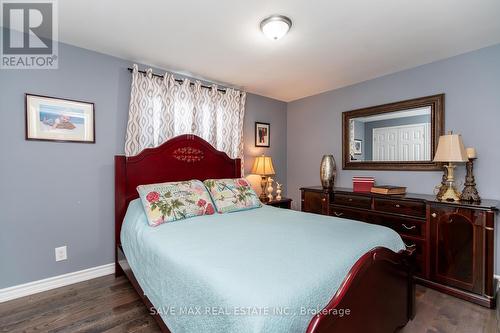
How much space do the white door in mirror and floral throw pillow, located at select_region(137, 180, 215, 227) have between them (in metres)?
0.92

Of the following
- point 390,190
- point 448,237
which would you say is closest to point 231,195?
point 390,190

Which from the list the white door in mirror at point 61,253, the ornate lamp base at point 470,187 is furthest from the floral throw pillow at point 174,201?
the ornate lamp base at point 470,187

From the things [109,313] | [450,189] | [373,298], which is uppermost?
[450,189]

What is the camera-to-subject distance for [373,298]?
4.22 feet

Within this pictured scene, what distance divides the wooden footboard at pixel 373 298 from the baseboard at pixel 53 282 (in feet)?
7.89

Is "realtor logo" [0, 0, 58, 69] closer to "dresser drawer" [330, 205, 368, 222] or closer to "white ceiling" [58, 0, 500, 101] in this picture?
"white ceiling" [58, 0, 500, 101]

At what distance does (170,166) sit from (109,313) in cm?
145

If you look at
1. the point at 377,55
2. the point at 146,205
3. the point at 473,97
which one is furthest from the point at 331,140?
the point at 146,205

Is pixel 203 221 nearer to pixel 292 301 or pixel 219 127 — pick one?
pixel 292 301

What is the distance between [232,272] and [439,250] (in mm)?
2197

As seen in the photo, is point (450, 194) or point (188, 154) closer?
point (450, 194)

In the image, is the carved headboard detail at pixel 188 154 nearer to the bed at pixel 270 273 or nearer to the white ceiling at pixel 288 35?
the bed at pixel 270 273

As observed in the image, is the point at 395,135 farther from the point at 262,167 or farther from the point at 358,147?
the point at 262,167

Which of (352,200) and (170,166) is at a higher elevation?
(170,166)
